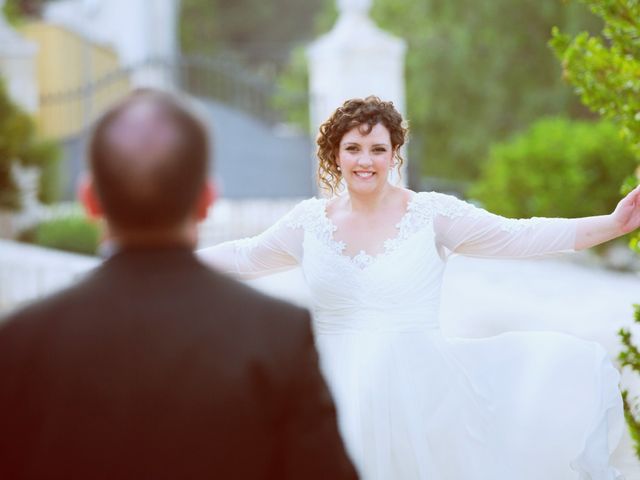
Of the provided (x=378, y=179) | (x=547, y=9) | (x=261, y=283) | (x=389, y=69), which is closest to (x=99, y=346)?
(x=378, y=179)

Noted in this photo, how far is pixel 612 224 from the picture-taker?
4645mm

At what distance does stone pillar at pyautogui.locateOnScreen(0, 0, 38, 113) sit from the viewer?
19.9 m

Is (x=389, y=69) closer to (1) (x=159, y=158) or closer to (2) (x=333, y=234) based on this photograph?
(2) (x=333, y=234)

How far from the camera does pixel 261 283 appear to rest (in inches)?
515

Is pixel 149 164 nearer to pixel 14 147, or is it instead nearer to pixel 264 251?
pixel 264 251

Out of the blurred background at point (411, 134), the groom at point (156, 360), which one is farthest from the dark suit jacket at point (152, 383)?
the blurred background at point (411, 134)

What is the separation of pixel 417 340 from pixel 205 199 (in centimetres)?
231

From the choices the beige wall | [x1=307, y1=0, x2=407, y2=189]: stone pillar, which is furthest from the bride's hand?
the beige wall

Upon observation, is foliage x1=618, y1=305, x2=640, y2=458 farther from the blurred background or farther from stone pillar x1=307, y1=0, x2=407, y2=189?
stone pillar x1=307, y1=0, x2=407, y2=189

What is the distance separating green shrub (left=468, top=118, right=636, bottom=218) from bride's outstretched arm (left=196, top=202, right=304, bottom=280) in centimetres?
1102

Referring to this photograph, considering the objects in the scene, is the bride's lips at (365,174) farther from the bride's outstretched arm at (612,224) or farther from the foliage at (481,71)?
the foliage at (481,71)

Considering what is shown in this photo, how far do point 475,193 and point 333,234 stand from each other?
12408 millimetres

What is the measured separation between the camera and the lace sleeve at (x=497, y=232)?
15.4 feet

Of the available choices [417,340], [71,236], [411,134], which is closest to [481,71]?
[411,134]
